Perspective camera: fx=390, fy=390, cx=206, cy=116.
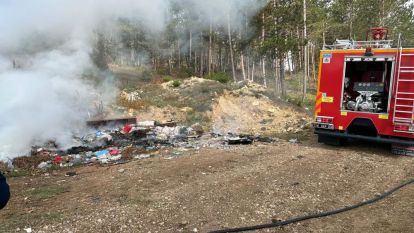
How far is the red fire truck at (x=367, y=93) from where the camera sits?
379 inches

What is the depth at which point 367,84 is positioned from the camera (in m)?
10.9

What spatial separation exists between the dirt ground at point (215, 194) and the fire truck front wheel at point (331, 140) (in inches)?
51.9

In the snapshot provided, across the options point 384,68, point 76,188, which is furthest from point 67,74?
point 384,68

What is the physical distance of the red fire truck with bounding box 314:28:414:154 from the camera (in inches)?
379

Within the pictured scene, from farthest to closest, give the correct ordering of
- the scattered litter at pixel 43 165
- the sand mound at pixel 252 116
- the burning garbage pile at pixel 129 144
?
the sand mound at pixel 252 116 < the burning garbage pile at pixel 129 144 < the scattered litter at pixel 43 165

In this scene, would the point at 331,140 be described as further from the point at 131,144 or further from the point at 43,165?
the point at 43,165

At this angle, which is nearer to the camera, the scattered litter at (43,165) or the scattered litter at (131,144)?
the scattered litter at (43,165)

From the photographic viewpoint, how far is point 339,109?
10.8 meters

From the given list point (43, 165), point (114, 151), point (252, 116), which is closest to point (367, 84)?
point (114, 151)

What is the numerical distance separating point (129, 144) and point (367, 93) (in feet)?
22.7

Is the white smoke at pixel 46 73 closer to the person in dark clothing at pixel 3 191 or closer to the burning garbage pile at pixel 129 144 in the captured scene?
the burning garbage pile at pixel 129 144

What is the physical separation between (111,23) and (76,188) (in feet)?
19.9

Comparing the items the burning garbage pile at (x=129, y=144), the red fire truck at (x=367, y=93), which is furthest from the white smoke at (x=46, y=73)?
the red fire truck at (x=367, y=93)

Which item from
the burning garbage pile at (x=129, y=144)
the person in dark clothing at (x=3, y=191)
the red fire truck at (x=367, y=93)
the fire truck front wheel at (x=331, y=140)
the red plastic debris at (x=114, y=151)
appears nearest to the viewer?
the person in dark clothing at (x=3, y=191)
